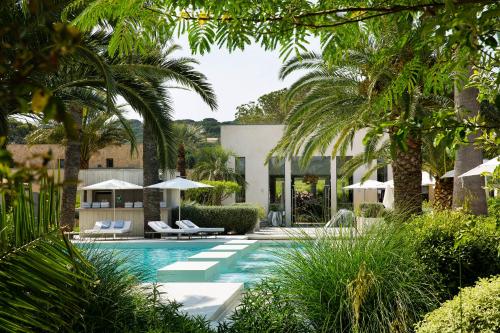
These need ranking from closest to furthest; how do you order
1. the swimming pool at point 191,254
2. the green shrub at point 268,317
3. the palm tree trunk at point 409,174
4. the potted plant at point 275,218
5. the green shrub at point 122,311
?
the green shrub at point 122,311 → the green shrub at point 268,317 → the swimming pool at point 191,254 → the palm tree trunk at point 409,174 → the potted plant at point 275,218

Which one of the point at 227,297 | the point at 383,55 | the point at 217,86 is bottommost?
the point at 227,297

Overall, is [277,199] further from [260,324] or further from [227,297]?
[260,324]

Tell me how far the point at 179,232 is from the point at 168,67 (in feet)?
24.2

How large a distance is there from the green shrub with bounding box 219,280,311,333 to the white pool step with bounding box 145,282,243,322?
1131mm

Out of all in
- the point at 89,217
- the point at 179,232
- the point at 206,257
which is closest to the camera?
the point at 206,257

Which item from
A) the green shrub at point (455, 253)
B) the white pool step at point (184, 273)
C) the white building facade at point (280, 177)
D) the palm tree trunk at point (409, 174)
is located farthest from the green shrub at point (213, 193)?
the green shrub at point (455, 253)

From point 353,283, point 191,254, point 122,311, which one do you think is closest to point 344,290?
point 353,283

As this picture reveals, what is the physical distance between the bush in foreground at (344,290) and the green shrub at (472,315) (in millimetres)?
502

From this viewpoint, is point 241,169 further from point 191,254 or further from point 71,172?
point 191,254

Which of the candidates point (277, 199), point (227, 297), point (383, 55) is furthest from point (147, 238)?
point (383, 55)

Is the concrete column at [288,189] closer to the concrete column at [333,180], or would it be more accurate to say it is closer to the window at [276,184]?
the window at [276,184]

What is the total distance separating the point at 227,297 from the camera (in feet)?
25.6

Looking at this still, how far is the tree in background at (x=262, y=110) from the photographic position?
60.0 metres

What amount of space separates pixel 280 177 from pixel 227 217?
33.3ft
